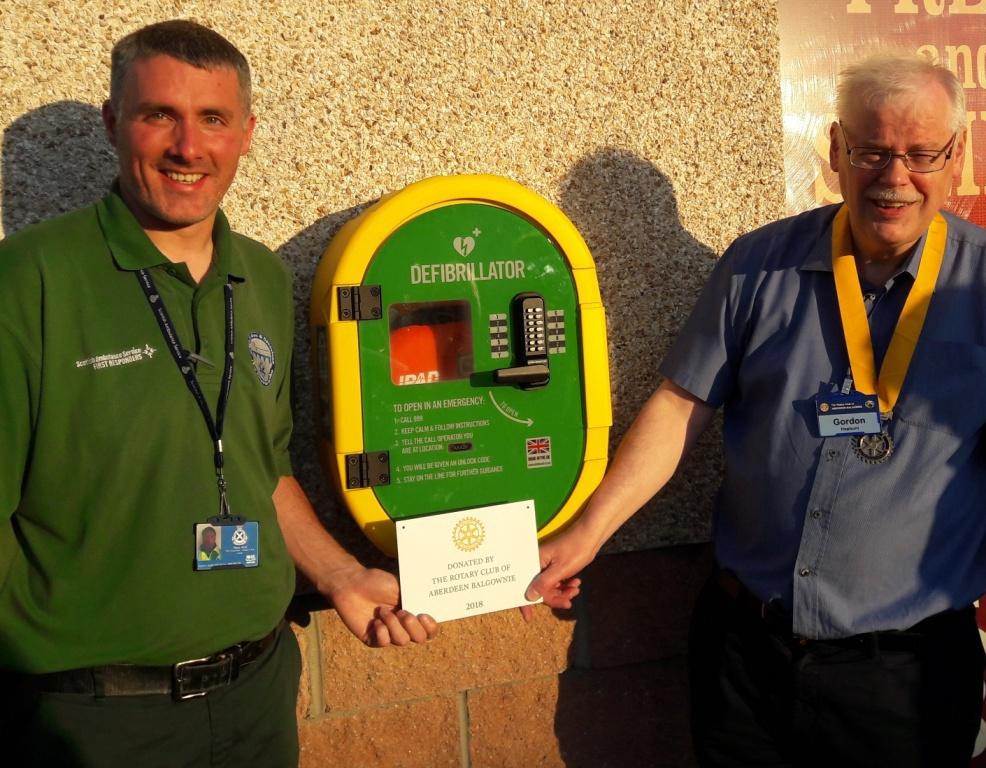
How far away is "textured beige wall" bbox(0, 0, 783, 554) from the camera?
221 centimetres

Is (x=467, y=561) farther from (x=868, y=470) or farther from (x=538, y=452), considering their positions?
(x=868, y=470)

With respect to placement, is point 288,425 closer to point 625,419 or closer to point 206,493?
point 206,493

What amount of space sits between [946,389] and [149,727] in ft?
6.36

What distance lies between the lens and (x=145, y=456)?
5.67 ft

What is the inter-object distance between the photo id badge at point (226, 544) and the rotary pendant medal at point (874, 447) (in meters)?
1.43

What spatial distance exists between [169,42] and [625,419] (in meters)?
1.67

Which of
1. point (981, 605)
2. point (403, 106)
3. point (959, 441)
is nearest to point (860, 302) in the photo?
point (959, 441)

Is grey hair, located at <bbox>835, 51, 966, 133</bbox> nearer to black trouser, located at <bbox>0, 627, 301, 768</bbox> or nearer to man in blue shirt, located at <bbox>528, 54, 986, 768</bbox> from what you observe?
man in blue shirt, located at <bbox>528, 54, 986, 768</bbox>

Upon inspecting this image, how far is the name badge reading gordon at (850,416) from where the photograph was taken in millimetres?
2121

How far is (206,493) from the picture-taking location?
180 centimetres

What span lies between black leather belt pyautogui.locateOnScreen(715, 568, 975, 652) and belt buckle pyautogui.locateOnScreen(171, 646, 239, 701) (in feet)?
4.22

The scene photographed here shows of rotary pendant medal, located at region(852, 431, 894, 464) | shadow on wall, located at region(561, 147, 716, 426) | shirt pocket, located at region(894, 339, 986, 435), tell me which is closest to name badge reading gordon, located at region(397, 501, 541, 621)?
shadow on wall, located at region(561, 147, 716, 426)

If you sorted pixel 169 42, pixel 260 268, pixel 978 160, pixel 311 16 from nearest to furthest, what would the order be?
1. pixel 169 42
2. pixel 260 268
3. pixel 311 16
4. pixel 978 160

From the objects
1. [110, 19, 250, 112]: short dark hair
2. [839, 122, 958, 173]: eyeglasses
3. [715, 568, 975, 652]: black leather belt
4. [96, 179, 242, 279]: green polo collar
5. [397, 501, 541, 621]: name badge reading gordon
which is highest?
[110, 19, 250, 112]: short dark hair
